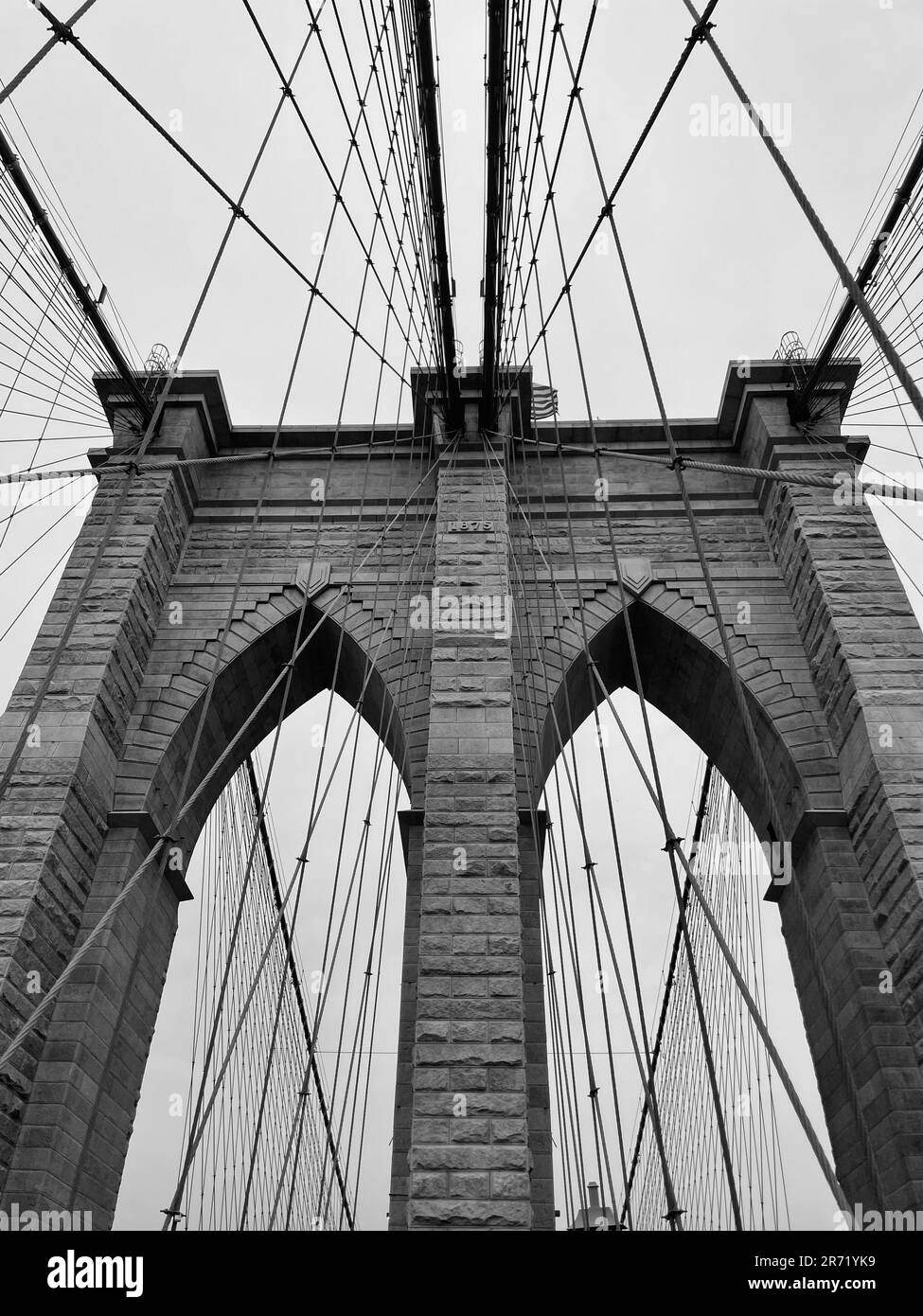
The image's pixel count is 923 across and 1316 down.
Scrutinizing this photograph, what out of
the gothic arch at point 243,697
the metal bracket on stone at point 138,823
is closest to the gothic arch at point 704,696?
the gothic arch at point 243,697

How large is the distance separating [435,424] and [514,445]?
89cm

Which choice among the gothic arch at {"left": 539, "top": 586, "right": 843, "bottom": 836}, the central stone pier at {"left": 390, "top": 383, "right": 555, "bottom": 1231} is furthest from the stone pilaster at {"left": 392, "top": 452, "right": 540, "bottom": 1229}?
the gothic arch at {"left": 539, "top": 586, "right": 843, "bottom": 836}

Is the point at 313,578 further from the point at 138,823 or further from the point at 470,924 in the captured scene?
the point at 470,924

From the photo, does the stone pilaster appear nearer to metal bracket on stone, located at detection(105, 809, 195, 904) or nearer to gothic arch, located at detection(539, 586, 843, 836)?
gothic arch, located at detection(539, 586, 843, 836)

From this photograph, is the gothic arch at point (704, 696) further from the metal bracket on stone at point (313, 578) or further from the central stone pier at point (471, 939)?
the metal bracket on stone at point (313, 578)

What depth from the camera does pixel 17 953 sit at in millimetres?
6578

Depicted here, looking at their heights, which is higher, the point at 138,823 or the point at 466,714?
the point at 466,714

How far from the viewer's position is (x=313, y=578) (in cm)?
941

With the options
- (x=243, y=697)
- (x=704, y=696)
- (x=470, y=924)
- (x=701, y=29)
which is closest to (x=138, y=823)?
(x=243, y=697)

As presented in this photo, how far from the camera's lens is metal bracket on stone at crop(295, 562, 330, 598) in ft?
30.5

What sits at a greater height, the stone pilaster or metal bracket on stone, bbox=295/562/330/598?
metal bracket on stone, bbox=295/562/330/598
